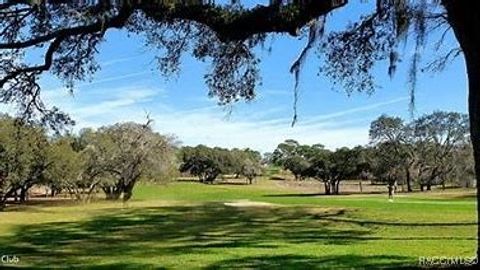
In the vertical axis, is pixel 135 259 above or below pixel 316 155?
below

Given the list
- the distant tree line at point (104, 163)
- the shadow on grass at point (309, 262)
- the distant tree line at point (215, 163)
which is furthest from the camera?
the distant tree line at point (215, 163)

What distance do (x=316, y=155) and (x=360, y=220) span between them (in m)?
52.5

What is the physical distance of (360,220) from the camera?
2756cm

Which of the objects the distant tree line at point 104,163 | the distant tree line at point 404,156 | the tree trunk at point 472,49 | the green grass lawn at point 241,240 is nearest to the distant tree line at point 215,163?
the distant tree line at point 404,156

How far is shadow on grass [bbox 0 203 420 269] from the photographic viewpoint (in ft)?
43.1

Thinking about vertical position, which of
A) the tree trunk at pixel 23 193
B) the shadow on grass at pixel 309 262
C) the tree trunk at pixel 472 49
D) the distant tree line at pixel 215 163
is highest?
the distant tree line at pixel 215 163

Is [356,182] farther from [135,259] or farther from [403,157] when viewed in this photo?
[135,259]

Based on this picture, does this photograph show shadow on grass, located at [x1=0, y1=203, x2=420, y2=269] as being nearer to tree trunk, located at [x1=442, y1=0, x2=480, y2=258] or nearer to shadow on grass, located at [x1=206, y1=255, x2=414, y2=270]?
shadow on grass, located at [x1=206, y1=255, x2=414, y2=270]

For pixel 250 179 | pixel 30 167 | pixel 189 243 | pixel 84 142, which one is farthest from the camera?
pixel 250 179

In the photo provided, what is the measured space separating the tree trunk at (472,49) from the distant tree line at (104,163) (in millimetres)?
37858

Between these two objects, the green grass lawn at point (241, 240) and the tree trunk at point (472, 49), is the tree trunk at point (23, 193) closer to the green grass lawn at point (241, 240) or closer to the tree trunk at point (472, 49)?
the green grass lawn at point (241, 240)

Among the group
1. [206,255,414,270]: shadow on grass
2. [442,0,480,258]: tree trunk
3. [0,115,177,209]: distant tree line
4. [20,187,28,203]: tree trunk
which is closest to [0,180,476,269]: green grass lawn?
[206,255,414,270]: shadow on grass

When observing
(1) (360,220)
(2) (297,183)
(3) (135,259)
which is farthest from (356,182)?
(3) (135,259)

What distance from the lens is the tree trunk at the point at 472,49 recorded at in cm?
711
